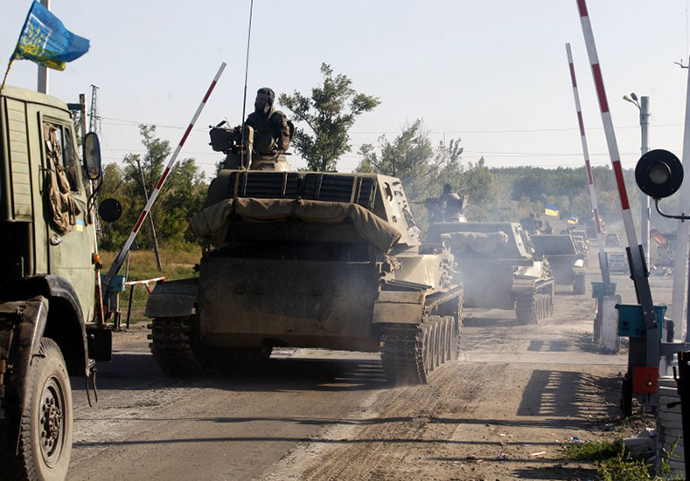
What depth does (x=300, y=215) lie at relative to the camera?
11.4 meters

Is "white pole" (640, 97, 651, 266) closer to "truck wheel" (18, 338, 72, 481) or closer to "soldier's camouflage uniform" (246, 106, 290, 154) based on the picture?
"soldier's camouflage uniform" (246, 106, 290, 154)

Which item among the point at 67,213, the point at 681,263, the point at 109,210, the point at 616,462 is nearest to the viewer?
the point at 67,213

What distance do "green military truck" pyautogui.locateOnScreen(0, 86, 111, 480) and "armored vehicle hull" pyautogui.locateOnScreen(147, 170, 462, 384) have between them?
13.2 feet

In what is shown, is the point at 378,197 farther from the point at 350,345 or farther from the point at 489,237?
the point at 489,237

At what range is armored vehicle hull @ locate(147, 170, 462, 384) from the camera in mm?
11203

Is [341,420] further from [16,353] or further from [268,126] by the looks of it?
[268,126]

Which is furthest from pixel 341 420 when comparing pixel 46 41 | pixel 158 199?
pixel 158 199

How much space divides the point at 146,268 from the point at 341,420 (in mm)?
24301

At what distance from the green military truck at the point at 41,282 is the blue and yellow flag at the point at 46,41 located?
1382 millimetres

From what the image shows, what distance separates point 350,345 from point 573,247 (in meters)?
19.0

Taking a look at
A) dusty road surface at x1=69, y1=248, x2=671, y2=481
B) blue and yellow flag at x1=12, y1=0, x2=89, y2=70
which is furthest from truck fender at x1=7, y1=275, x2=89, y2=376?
blue and yellow flag at x1=12, y1=0, x2=89, y2=70

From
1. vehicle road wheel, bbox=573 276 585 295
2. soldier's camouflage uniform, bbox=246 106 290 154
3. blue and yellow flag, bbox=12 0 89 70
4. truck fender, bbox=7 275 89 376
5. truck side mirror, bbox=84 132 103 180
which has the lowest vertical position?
vehicle road wheel, bbox=573 276 585 295

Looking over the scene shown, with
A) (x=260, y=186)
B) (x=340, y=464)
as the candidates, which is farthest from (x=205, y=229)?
(x=340, y=464)

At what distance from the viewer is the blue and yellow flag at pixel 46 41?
322 inches
